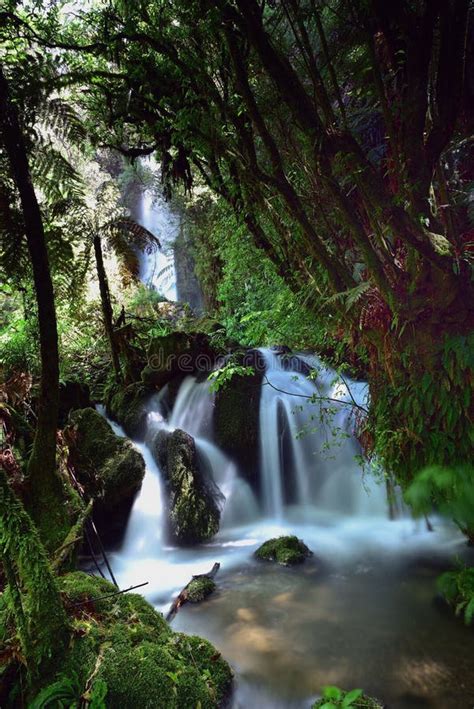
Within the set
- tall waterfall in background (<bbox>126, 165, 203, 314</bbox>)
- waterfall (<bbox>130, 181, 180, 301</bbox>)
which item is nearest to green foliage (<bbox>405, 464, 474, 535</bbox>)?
tall waterfall in background (<bbox>126, 165, 203, 314</bbox>)

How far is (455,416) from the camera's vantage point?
332 cm

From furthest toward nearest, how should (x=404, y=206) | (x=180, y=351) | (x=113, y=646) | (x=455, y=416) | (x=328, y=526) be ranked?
(x=180, y=351) < (x=328, y=526) < (x=455, y=416) < (x=404, y=206) < (x=113, y=646)

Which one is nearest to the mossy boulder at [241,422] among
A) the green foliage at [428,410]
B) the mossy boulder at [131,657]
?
the green foliage at [428,410]

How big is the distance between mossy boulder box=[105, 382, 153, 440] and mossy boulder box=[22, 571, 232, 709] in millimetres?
5488

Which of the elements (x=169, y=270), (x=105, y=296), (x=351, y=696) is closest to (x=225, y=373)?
(x=351, y=696)

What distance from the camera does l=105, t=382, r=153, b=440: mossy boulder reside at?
27.2ft

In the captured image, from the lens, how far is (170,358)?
29.4 ft

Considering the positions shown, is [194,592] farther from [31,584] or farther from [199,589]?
[31,584]

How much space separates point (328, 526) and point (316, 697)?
3603mm

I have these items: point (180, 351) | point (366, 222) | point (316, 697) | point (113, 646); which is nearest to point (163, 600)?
point (316, 697)

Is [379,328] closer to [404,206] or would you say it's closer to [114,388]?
[404,206]

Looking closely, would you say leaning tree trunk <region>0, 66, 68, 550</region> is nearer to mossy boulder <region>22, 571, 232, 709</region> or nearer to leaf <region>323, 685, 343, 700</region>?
mossy boulder <region>22, 571, 232, 709</region>

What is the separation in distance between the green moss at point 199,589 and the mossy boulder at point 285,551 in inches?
34.8

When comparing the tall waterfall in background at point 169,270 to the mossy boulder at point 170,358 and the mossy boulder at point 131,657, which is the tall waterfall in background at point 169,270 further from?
the mossy boulder at point 131,657
